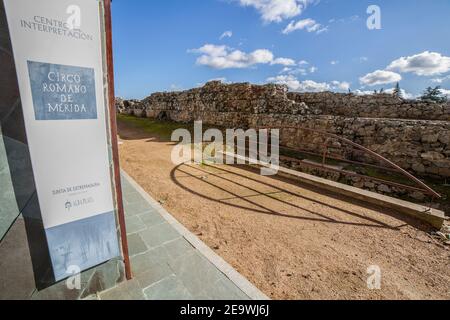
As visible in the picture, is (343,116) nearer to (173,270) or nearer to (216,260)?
(216,260)

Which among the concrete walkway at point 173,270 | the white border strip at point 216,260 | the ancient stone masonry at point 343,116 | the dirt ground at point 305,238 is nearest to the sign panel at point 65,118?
the concrete walkway at point 173,270

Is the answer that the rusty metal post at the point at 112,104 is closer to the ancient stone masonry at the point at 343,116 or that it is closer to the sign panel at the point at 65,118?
the sign panel at the point at 65,118

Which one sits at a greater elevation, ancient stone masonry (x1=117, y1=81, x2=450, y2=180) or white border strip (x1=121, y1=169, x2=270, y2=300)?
ancient stone masonry (x1=117, y1=81, x2=450, y2=180)

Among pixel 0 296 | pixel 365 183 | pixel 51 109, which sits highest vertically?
pixel 51 109

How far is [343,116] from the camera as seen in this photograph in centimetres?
962

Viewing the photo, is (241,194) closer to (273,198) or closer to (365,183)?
(273,198)

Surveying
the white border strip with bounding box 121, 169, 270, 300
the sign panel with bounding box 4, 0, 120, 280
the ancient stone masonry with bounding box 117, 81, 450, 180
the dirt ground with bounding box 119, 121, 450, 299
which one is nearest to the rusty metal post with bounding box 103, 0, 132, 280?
the sign panel with bounding box 4, 0, 120, 280

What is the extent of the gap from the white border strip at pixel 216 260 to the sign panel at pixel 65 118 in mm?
1369

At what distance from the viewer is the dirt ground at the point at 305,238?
2.54m

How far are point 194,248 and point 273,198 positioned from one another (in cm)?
245

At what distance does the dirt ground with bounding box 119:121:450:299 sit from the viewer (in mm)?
2541

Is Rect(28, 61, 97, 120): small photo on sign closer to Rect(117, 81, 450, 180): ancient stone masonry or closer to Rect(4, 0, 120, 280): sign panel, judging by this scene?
Rect(4, 0, 120, 280): sign panel
